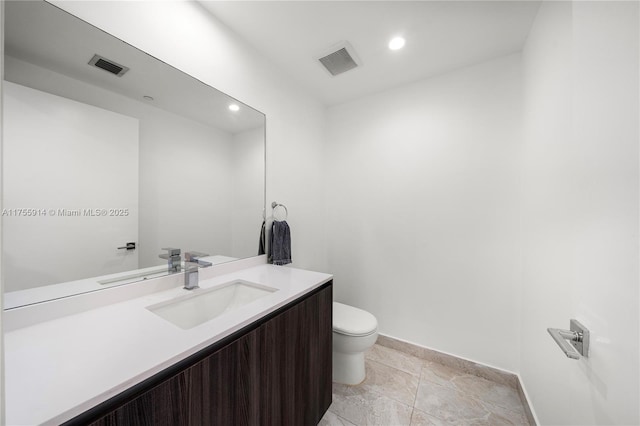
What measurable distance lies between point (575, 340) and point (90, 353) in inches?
60.2

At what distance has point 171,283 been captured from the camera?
1261 mm

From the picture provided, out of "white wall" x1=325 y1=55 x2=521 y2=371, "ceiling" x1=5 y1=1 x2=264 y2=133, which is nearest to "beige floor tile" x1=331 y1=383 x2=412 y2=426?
"white wall" x1=325 y1=55 x2=521 y2=371

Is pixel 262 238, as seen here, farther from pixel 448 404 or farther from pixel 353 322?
pixel 448 404

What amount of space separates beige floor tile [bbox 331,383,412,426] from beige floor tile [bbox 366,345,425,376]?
1.25 feet

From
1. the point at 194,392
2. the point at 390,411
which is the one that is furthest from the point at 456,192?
the point at 194,392

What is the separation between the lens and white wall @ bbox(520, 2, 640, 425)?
0.62 meters

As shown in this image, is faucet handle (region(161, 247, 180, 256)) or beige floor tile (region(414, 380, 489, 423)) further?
beige floor tile (region(414, 380, 489, 423))

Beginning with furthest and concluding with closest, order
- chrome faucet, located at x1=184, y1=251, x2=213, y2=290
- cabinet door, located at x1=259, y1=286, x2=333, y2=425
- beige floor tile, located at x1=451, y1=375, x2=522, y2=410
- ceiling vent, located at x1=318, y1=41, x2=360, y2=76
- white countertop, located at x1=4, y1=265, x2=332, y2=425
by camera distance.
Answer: ceiling vent, located at x1=318, y1=41, x2=360, y2=76
beige floor tile, located at x1=451, y1=375, x2=522, y2=410
chrome faucet, located at x1=184, y1=251, x2=213, y2=290
cabinet door, located at x1=259, y1=286, x2=333, y2=425
white countertop, located at x1=4, y1=265, x2=332, y2=425

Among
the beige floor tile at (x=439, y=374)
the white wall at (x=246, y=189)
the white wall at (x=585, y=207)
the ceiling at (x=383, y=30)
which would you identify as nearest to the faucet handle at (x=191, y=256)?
the white wall at (x=246, y=189)

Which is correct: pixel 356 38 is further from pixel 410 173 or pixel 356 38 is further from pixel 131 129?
pixel 131 129

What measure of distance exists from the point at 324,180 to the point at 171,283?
1.73m

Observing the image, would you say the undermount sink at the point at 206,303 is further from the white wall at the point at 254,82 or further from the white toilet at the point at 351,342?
the white toilet at the point at 351,342

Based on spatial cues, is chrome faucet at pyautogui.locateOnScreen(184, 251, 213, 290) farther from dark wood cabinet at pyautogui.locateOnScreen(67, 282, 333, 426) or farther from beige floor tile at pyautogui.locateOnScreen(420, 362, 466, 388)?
beige floor tile at pyautogui.locateOnScreen(420, 362, 466, 388)

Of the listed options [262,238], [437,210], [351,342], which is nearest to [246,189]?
[262,238]
